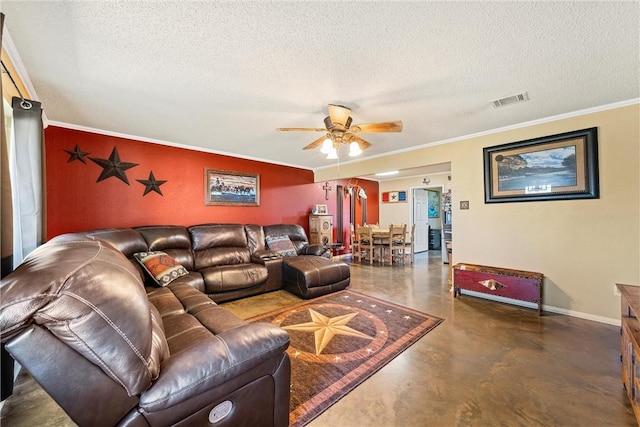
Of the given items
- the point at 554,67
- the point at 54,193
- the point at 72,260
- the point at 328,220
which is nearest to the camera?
the point at 72,260

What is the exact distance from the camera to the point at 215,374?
102cm

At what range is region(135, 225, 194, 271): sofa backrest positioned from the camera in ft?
10.8

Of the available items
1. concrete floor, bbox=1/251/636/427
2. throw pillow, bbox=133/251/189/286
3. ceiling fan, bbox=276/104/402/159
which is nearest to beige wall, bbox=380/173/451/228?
concrete floor, bbox=1/251/636/427

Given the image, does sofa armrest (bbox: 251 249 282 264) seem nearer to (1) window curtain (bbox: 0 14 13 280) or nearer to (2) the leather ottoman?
(2) the leather ottoman

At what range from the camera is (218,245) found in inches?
153

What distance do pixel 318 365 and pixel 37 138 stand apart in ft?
9.44

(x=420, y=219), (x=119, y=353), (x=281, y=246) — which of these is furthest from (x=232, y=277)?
(x=420, y=219)

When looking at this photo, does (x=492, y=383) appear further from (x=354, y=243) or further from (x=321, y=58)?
(x=354, y=243)

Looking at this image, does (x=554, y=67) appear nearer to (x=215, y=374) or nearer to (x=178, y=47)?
(x=178, y=47)

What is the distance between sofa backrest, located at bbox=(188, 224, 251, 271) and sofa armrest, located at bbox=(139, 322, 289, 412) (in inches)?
104

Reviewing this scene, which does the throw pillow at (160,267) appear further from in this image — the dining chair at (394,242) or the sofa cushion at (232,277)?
the dining chair at (394,242)

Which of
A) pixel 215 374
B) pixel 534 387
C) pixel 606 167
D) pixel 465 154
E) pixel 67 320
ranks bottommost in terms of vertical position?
pixel 534 387

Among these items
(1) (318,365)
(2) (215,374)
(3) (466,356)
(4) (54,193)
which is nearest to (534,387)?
(3) (466,356)

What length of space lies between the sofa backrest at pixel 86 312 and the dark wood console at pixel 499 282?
11.7ft
